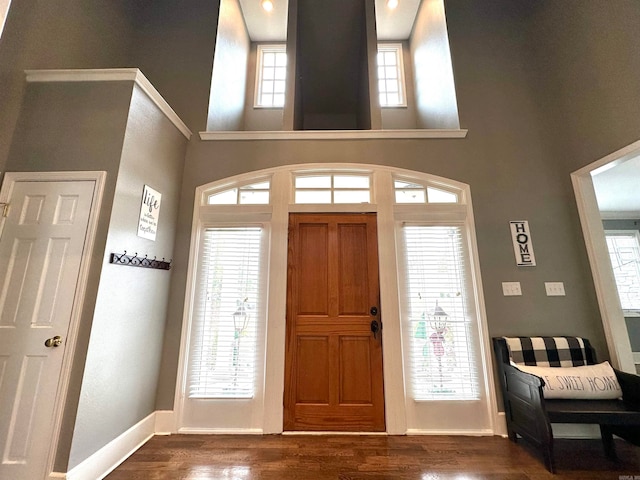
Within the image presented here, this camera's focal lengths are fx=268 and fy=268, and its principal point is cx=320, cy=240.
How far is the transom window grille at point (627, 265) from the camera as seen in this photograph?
4.85 m

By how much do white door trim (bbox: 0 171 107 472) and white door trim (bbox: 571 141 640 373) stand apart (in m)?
4.30

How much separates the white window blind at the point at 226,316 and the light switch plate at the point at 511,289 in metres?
2.42

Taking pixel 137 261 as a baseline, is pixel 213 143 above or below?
above

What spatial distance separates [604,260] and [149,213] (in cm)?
425

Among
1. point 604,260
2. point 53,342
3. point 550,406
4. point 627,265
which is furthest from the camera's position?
point 627,265

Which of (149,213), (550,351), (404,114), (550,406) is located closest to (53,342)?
(149,213)

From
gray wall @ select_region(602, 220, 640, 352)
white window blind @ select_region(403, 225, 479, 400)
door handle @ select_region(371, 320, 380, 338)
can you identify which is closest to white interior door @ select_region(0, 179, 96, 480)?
door handle @ select_region(371, 320, 380, 338)

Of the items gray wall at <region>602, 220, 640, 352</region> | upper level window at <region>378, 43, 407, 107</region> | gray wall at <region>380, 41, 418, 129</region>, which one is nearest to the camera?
gray wall at <region>380, 41, 418, 129</region>

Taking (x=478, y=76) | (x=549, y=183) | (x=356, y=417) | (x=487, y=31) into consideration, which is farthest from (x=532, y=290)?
(x=487, y=31)

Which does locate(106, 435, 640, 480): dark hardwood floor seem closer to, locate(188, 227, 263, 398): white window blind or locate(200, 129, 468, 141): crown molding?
locate(188, 227, 263, 398): white window blind

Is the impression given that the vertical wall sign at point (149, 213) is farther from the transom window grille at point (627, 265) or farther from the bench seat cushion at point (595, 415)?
the transom window grille at point (627, 265)

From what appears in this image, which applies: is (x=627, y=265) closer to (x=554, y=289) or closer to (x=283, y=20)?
(x=554, y=289)

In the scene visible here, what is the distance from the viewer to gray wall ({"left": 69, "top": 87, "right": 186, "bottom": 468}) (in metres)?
1.85

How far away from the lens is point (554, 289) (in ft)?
8.65
